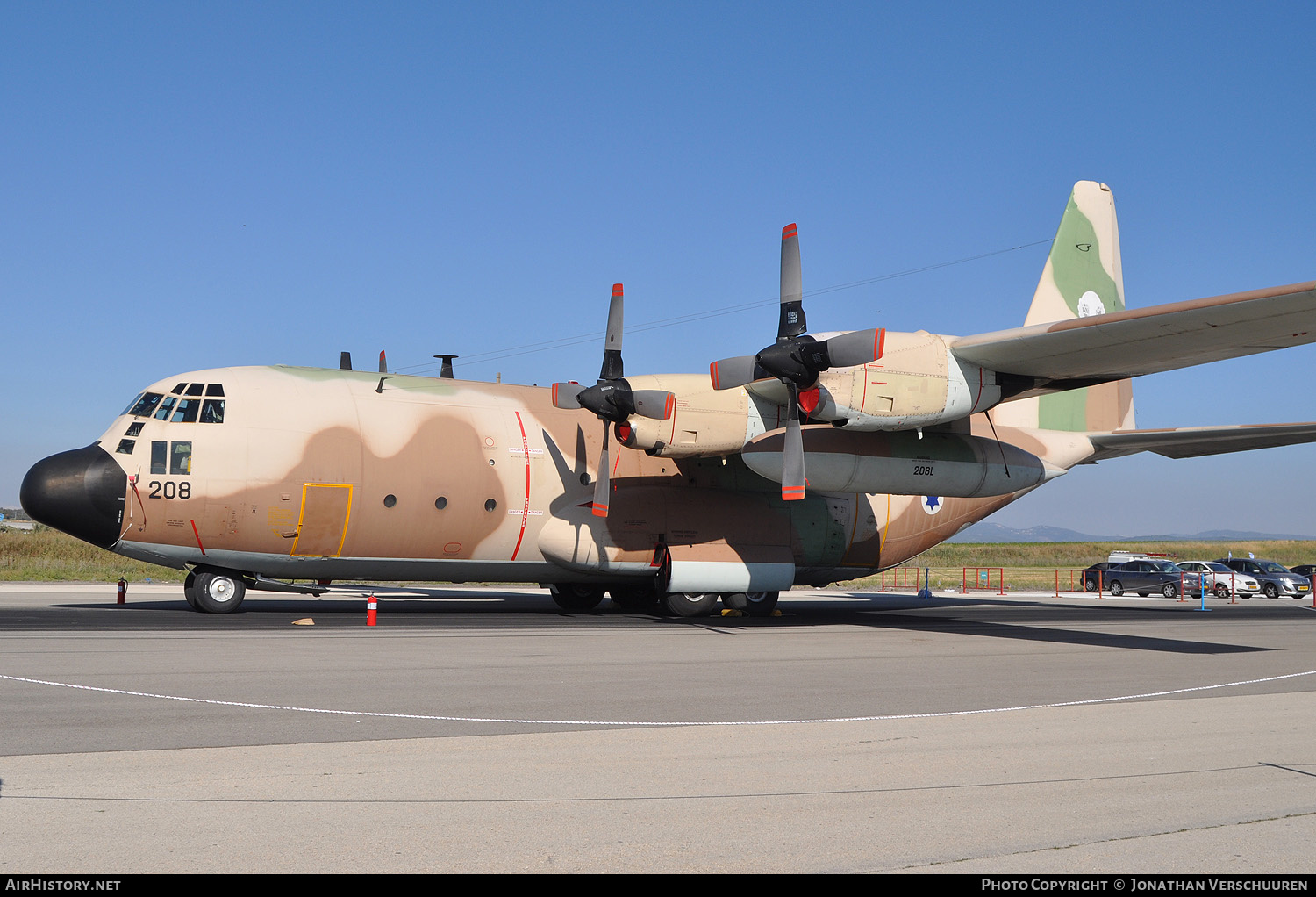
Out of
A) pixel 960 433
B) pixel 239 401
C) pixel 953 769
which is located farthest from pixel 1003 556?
pixel 953 769

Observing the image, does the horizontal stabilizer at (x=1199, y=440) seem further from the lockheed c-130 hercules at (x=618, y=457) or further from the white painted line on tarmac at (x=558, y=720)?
the white painted line on tarmac at (x=558, y=720)

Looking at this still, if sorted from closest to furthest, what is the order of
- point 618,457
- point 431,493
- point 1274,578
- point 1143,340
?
point 1143,340 → point 431,493 → point 618,457 → point 1274,578

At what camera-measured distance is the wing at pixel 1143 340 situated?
50.0 ft

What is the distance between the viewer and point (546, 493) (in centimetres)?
2109

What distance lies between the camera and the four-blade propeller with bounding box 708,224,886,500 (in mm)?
17547

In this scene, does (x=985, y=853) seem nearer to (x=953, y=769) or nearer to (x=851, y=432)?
(x=953, y=769)

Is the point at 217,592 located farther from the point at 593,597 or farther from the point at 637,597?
the point at 637,597

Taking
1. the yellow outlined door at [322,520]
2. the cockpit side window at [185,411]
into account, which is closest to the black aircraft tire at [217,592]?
the yellow outlined door at [322,520]

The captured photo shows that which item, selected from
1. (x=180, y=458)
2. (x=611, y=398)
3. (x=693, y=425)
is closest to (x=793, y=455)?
(x=693, y=425)

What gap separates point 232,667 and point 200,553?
7354 millimetres

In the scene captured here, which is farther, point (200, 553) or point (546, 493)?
point (546, 493)

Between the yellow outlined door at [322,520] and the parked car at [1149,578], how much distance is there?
3343cm

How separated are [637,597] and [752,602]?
2913mm

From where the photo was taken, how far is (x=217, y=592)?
1942 centimetres
